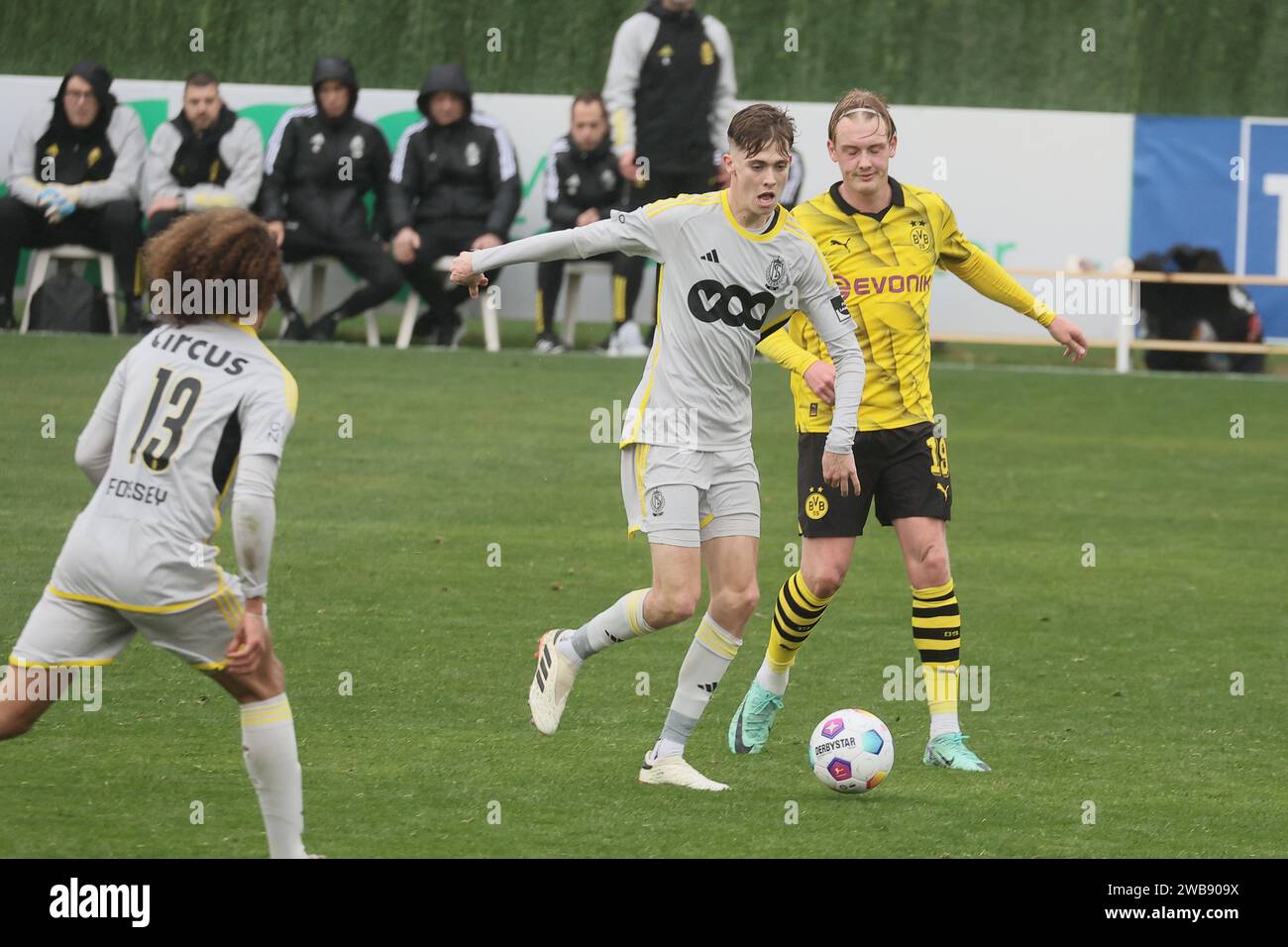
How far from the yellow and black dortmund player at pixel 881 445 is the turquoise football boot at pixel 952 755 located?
5.1 inches

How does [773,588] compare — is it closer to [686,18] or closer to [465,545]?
[465,545]

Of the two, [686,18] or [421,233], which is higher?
[686,18]

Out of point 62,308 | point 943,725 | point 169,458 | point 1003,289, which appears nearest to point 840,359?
point 1003,289

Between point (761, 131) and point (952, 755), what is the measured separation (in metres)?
A: 2.19

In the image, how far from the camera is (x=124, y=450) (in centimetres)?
484

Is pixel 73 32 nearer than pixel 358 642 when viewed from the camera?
No

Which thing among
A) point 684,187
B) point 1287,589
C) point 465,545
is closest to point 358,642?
point 465,545

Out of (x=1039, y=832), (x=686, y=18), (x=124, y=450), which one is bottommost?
(x=1039, y=832)

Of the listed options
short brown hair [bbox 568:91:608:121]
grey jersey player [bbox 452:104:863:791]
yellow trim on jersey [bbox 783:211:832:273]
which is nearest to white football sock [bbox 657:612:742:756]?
grey jersey player [bbox 452:104:863:791]

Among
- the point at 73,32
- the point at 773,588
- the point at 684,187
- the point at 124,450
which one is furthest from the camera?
the point at 73,32

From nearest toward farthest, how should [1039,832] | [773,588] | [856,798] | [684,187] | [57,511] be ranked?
[1039,832] → [856,798] → [773,588] → [57,511] → [684,187]

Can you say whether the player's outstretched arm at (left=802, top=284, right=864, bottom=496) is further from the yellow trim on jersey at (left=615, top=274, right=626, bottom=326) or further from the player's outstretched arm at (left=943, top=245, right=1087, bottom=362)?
the yellow trim on jersey at (left=615, top=274, right=626, bottom=326)

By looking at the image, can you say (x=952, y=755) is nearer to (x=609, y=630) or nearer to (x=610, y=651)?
(x=609, y=630)

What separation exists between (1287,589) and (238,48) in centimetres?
1265
